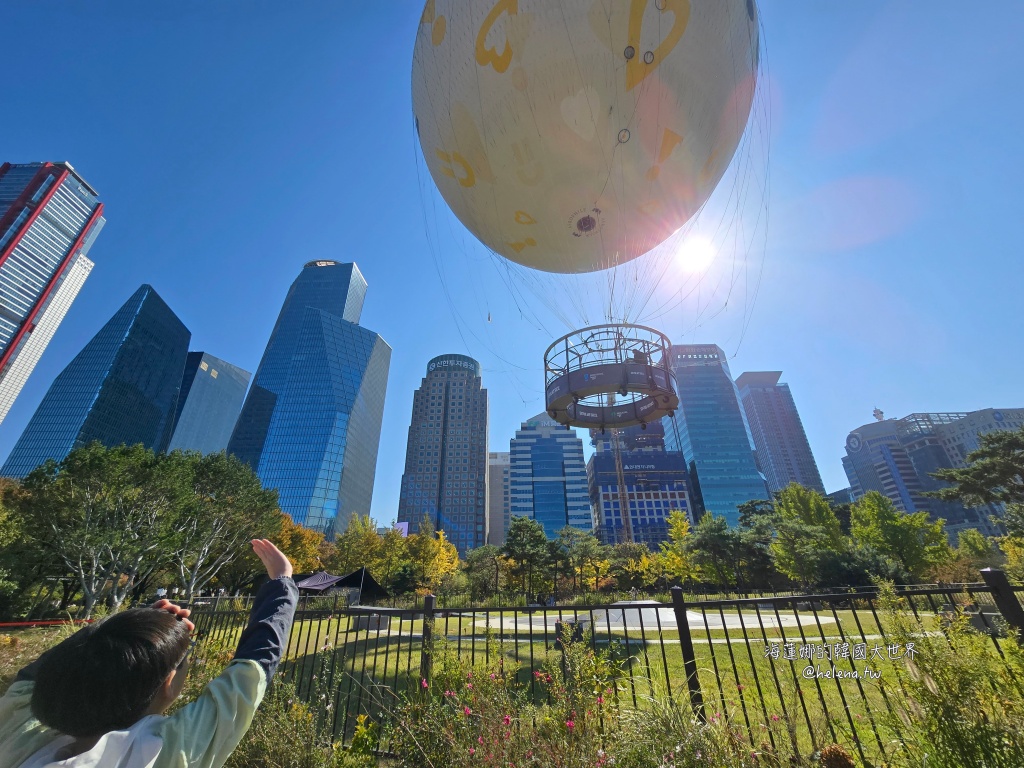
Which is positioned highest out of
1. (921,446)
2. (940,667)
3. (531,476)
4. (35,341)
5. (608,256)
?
(35,341)

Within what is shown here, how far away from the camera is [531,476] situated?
129125mm

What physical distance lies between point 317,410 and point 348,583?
8596 cm

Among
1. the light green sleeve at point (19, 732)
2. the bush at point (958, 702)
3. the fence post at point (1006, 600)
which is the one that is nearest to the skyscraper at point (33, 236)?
the light green sleeve at point (19, 732)

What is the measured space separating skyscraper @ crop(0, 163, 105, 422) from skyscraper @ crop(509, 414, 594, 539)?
10655 centimetres

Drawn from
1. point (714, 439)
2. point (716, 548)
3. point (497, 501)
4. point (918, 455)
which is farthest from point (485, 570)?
point (918, 455)

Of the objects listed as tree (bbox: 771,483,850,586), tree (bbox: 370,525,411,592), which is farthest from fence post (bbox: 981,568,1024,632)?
tree (bbox: 370,525,411,592)

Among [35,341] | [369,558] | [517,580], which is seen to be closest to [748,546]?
[517,580]

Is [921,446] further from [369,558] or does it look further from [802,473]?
[369,558]

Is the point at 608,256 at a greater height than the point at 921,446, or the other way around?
the point at 921,446

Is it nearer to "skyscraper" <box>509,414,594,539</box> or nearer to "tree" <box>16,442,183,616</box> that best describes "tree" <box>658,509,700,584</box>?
"tree" <box>16,442,183,616</box>

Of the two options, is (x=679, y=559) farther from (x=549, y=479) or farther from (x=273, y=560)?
(x=549, y=479)

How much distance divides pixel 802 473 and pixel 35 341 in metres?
244

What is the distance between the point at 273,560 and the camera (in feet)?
7.26

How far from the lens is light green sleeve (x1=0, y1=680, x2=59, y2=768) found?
1273 mm
